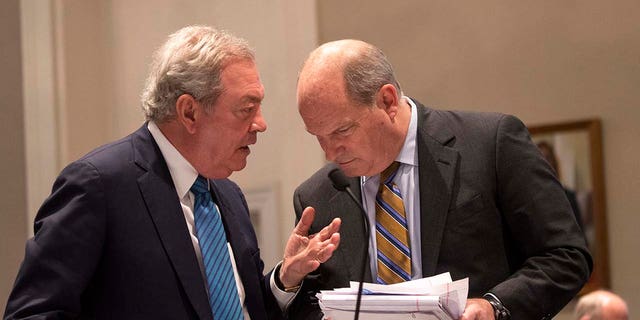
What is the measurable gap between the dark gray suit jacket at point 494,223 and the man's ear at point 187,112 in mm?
635

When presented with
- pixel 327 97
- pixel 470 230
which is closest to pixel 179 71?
pixel 327 97

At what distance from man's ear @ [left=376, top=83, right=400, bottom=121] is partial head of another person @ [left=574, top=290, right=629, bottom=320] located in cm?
226

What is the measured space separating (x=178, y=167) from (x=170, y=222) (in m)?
0.21

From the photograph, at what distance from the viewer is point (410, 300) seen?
9.34 ft

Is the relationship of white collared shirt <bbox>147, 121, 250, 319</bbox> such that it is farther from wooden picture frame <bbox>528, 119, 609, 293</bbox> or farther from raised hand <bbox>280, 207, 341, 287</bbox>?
wooden picture frame <bbox>528, 119, 609, 293</bbox>

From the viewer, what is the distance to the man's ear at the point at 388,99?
3359 millimetres

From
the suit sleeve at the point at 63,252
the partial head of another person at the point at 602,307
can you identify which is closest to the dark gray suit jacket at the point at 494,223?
the suit sleeve at the point at 63,252

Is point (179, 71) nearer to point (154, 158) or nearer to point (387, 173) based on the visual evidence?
point (154, 158)

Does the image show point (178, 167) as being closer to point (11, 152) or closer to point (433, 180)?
point (433, 180)

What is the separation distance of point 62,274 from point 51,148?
445cm

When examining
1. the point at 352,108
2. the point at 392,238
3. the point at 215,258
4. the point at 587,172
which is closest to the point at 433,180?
the point at 392,238

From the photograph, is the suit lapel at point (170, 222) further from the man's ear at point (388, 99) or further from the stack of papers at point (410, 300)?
the man's ear at point (388, 99)

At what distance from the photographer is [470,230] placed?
10.7ft

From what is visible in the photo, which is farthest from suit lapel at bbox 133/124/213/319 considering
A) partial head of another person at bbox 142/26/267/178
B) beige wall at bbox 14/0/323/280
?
beige wall at bbox 14/0/323/280
